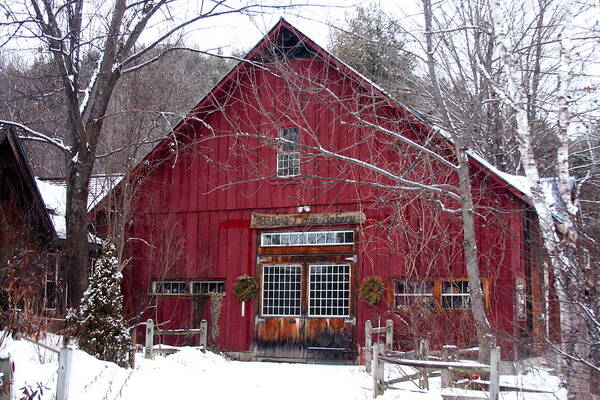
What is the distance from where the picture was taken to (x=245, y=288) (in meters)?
16.8

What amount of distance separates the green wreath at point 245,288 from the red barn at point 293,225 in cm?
23

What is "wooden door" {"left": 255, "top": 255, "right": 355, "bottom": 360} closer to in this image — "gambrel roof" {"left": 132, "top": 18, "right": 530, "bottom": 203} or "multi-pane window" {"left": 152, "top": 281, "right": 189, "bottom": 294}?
"multi-pane window" {"left": 152, "top": 281, "right": 189, "bottom": 294}

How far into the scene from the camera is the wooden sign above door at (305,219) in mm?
15805

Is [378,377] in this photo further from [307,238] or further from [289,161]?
[289,161]

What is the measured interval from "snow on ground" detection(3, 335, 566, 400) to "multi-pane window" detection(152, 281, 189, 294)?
285 cm

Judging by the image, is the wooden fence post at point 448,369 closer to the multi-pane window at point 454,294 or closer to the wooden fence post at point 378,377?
the wooden fence post at point 378,377

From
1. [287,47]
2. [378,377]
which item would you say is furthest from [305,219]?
[378,377]

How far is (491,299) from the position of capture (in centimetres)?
1441

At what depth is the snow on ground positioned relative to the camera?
28.7ft

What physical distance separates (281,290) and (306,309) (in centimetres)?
85

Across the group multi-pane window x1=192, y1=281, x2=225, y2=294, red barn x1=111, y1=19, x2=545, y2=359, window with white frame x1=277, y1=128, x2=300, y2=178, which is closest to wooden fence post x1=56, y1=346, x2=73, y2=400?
red barn x1=111, y1=19, x2=545, y2=359

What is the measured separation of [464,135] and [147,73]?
45.3 feet

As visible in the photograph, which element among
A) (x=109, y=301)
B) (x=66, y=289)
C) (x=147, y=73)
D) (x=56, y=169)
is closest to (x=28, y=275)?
(x=109, y=301)

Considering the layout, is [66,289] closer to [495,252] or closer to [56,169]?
[495,252]
